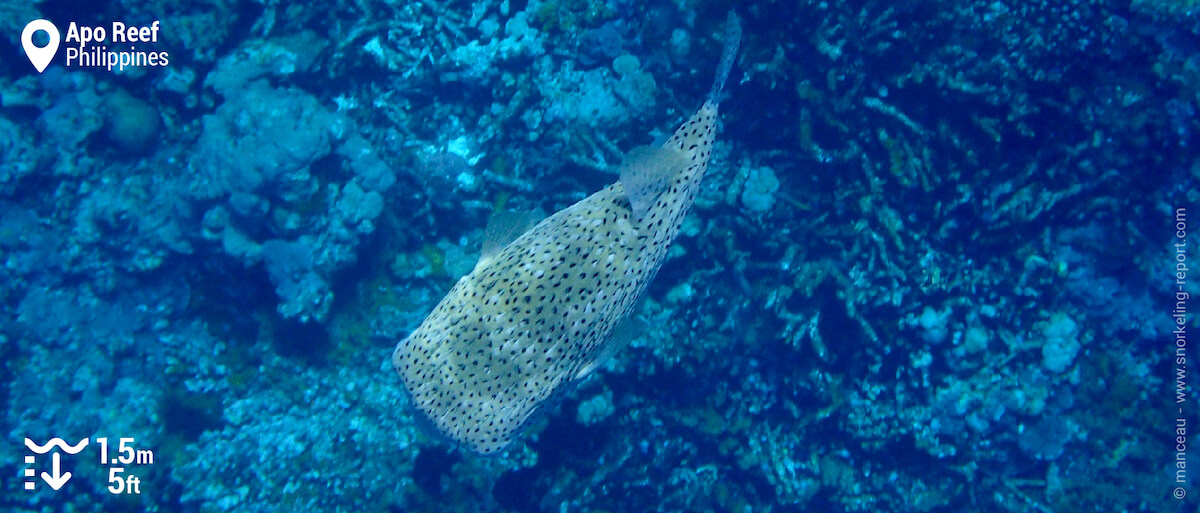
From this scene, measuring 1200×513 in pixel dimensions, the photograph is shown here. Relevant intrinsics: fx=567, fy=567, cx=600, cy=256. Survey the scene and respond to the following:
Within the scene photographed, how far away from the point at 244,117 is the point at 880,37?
6.06 metres

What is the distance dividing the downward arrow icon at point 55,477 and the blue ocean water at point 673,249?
0.04 m

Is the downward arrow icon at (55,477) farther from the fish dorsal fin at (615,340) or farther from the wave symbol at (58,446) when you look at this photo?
→ the fish dorsal fin at (615,340)

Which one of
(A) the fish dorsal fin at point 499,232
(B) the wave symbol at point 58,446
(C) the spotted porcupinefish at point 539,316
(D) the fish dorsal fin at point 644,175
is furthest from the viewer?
(B) the wave symbol at point 58,446

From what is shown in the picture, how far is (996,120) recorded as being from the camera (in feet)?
16.7

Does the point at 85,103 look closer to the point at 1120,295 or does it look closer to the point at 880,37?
the point at 880,37

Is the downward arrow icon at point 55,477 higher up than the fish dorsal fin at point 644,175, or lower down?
lower down

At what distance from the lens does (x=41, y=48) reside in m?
6.04

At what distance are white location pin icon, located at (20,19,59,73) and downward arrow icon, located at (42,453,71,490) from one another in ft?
13.8

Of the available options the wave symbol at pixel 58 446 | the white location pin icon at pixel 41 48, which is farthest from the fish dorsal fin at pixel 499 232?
the white location pin icon at pixel 41 48

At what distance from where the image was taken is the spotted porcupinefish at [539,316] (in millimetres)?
3307

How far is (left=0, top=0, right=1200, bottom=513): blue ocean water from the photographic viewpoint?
521 centimetres

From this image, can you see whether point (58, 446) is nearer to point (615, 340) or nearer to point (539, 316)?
point (539, 316)

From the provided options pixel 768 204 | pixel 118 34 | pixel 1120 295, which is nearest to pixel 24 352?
pixel 118 34

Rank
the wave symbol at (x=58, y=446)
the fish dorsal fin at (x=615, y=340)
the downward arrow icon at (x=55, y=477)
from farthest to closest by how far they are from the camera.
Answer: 1. the wave symbol at (x=58, y=446)
2. the downward arrow icon at (x=55, y=477)
3. the fish dorsal fin at (x=615, y=340)
